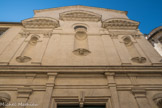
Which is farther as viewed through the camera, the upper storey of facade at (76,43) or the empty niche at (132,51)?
the empty niche at (132,51)

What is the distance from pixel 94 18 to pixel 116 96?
1137 cm

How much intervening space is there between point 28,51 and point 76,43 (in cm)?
421

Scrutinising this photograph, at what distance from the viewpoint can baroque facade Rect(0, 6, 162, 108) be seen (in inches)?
257

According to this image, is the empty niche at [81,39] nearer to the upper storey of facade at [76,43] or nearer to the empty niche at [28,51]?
the upper storey of facade at [76,43]

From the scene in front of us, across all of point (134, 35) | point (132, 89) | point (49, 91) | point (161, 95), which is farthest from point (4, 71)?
point (134, 35)

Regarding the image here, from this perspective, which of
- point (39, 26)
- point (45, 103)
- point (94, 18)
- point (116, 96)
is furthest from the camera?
point (94, 18)

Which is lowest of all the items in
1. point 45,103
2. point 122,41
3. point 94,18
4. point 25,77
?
point 45,103

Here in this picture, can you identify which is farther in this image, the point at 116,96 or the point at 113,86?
the point at 113,86

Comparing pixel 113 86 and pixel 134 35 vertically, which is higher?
pixel 134 35

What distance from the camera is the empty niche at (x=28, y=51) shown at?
8.95m

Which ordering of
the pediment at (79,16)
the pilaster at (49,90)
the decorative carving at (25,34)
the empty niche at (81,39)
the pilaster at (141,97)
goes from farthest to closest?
the pediment at (79,16), the decorative carving at (25,34), the empty niche at (81,39), the pilaster at (141,97), the pilaster at (49,90)

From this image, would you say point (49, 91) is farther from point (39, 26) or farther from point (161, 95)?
point (39, 26)

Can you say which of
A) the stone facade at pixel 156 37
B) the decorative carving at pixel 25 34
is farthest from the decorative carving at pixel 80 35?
the stone facade at pixel 156 37

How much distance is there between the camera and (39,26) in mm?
13438
